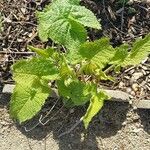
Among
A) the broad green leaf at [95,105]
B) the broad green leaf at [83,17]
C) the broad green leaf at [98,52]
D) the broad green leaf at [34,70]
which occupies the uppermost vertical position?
the broad green leaf at [83,17]

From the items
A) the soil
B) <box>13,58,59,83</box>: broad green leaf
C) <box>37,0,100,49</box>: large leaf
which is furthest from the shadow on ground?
<box>37,0,100,49</box>: large leaf

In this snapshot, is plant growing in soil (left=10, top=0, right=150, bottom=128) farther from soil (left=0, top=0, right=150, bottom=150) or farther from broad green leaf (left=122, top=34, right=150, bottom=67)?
soil (left=0, top=0, right=150, bottom=150)

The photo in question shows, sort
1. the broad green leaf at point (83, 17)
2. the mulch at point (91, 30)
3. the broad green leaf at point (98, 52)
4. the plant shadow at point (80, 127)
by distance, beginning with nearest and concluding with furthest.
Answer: the broad green leaf at point (98, 52), the broad green leaf at point (83, 17), the plant shadow at point (80, 127), the mulch at point (91, 30)

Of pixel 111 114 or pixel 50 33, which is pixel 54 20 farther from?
pixel 111 114

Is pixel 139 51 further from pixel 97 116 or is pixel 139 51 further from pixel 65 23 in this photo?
pixel 97 116

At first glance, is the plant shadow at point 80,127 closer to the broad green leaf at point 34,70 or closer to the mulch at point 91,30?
the mulch at point 91,30

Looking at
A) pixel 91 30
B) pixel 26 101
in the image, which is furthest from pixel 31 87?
pixel 91 30

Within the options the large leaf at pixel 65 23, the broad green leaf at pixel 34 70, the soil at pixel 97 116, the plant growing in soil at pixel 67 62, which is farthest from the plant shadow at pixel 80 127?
the large leaf at pixel 65 23
